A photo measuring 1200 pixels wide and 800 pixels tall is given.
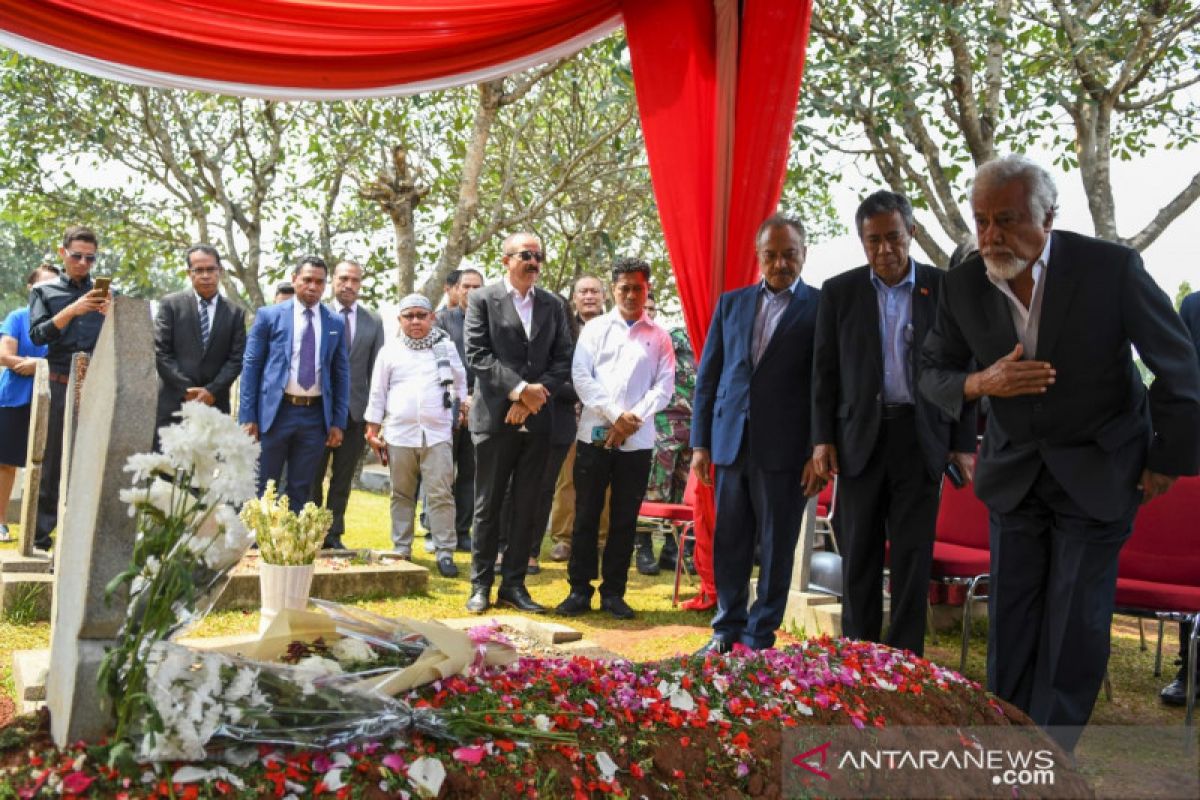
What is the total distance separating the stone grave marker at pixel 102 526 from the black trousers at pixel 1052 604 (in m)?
2.72

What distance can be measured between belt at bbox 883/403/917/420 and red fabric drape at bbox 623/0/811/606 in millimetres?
1352

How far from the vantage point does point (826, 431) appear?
14.7ft

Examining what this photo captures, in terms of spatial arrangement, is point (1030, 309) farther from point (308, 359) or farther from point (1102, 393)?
point (308, 359)

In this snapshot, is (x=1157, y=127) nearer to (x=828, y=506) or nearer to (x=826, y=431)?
(x=828, y=506)

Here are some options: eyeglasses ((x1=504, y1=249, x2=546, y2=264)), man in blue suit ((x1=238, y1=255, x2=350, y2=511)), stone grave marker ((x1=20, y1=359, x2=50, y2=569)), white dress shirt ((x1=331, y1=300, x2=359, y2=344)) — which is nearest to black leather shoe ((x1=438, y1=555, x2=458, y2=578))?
man in blue suit ((x1=238, y1=255, x2=350, y2=511))

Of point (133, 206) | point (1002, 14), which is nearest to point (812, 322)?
point (1002, 14)

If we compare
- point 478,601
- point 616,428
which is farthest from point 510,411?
point 478,601

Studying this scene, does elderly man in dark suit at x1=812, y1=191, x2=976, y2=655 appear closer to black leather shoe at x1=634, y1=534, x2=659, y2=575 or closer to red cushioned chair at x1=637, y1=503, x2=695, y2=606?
red cushioned chair at x1=637, y1=503, x2=695, y2=606

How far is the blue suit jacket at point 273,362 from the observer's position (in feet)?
22.2

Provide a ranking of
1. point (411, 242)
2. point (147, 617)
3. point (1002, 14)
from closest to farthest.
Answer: point (147, 617), point (1002, 14), point (411, 242)

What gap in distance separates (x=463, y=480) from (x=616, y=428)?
268 centimetres

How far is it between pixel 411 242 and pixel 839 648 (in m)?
8.67

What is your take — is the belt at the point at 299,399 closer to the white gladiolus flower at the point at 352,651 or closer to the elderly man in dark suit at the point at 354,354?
the elderly man in dark suit at the point at 354,354

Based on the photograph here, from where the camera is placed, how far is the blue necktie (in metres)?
6.85
